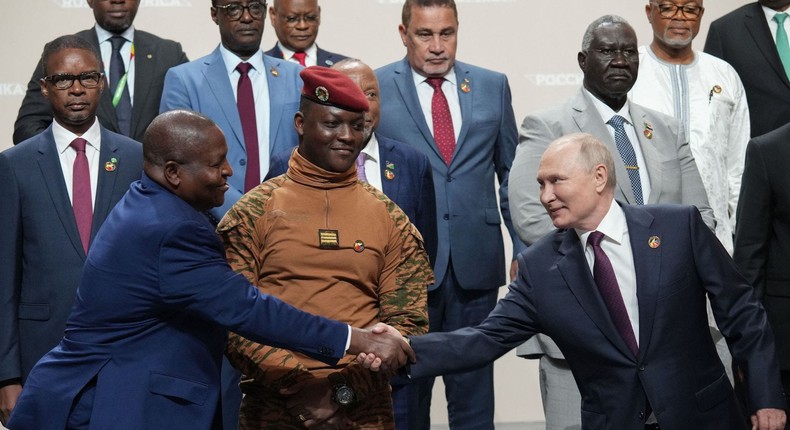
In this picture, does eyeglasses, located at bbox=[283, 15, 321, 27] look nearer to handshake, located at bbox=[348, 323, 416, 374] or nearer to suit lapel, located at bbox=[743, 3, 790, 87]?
suit lapel, located at bbox=[743, 3, 790, 87]

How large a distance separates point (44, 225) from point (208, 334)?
1.23 m

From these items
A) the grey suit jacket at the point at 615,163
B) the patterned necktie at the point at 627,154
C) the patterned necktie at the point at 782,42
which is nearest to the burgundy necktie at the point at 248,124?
the grey suit jacket at the point at 615,163

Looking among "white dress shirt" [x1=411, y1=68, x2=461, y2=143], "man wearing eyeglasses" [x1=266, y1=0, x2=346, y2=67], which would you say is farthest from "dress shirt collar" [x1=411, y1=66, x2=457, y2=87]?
"man wearing eyeglasses" [x1=266, y1=0, x2=346, y2=67]

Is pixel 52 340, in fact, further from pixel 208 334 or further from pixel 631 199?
pixel 631 199

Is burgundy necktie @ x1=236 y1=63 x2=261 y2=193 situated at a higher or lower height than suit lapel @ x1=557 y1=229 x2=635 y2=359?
higher

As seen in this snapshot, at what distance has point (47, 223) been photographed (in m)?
4.48

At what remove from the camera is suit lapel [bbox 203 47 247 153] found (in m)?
4.96

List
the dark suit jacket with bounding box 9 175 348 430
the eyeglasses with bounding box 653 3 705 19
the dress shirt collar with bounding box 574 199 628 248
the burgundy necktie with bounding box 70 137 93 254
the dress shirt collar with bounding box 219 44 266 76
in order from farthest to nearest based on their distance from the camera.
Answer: the eyeglasses with bounding box 653 3 705 19, the dress shirt collar with bounding box 219 44 266 76, the burgundy necktie with bounding box 70 137 93 254, the dress shirt collar with bounding box 574 199 628 248, the dark suit jacket with bounding box 9 175 348 430

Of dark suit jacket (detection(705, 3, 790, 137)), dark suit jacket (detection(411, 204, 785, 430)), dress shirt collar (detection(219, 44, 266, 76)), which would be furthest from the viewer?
dark suit jacket (detection(705, 3, 790, 137))

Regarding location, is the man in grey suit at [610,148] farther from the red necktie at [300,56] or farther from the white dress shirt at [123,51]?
the white dress shirt at [123,51]

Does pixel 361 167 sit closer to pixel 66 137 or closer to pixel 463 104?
pixel 463 104

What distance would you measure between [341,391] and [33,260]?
4.97ft

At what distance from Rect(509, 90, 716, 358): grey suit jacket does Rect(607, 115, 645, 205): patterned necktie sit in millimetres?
38

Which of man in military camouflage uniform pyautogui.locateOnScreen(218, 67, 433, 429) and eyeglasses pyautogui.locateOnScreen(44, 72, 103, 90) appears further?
eyeglasses pyautogui.locateOnScreen(44, 72, 103, 90)
